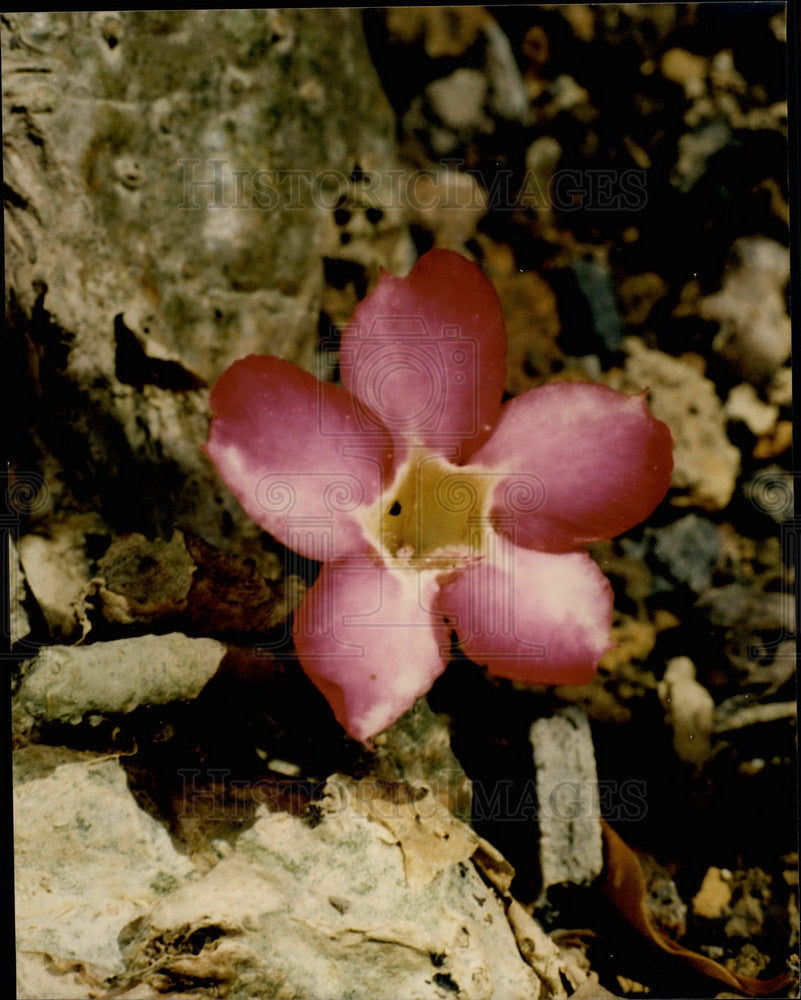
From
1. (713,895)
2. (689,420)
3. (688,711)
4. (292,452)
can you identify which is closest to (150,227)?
(292,452)

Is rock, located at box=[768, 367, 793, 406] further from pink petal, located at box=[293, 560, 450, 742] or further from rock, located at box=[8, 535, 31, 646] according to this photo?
rock, located at box=[8, 535, 31, 646]

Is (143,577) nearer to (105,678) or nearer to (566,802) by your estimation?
(105,678)

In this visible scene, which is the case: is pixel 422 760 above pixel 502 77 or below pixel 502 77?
below

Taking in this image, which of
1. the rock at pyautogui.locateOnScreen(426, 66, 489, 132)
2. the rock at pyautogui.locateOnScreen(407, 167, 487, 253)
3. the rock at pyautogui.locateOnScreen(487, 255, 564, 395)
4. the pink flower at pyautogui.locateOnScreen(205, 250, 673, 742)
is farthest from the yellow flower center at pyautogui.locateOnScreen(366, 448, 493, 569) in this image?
the rock at pyautogui.locateOnScreen(426, 66, 489, 132)

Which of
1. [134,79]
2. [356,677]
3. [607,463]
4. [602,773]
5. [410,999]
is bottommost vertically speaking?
[410,999]

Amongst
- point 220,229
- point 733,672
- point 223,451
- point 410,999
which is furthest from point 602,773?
point 220,229

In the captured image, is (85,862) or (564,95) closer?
(85,862)

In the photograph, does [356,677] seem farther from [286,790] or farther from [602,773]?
[602,773]
